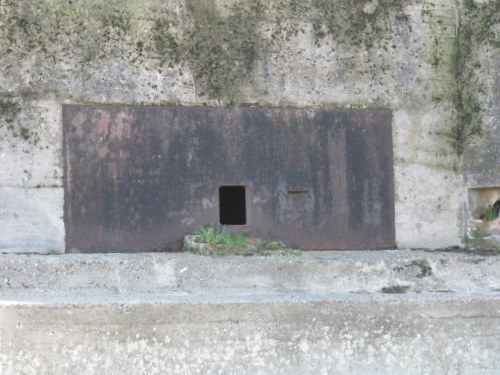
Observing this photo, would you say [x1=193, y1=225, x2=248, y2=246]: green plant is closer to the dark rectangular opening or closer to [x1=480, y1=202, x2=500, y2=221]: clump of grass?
the dark rectangular opening

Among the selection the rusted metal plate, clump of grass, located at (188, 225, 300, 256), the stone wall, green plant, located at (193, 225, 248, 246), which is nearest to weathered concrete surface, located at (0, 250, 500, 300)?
clump of grass, located at (188, 225, 300, 256)

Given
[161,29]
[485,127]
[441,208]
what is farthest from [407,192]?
[161,29]

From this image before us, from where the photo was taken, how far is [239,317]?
12.8 ft

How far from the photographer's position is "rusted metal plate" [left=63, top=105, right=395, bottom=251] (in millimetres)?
5078

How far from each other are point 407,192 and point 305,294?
1.83 metres

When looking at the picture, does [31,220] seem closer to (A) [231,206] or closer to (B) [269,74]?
(A) [231,206]

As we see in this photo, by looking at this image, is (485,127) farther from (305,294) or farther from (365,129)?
(305,294)

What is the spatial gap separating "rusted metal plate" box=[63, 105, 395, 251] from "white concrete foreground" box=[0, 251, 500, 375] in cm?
57

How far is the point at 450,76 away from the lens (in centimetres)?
580

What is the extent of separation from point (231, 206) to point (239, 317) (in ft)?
7.85

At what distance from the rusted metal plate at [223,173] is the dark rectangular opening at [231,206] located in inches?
32.0

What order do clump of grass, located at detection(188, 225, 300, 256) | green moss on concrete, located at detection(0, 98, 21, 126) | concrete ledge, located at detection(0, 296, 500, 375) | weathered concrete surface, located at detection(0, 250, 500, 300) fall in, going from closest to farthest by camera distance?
concrete ledge, located at detection(0, 296, 500, 375) < weathered concrete surface, located at detection(0, 250, 500, 300) < clump of grass, located at detection(188, 225, 300, 256) < green moss on concrete, located at detection(0, 98, 21, 126)

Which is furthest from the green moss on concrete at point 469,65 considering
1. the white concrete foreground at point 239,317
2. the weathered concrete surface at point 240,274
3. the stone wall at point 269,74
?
the white concrete foreground at point 239,317

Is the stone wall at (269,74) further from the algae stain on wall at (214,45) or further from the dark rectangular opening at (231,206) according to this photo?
the dark rectangular opening at (231,206)
